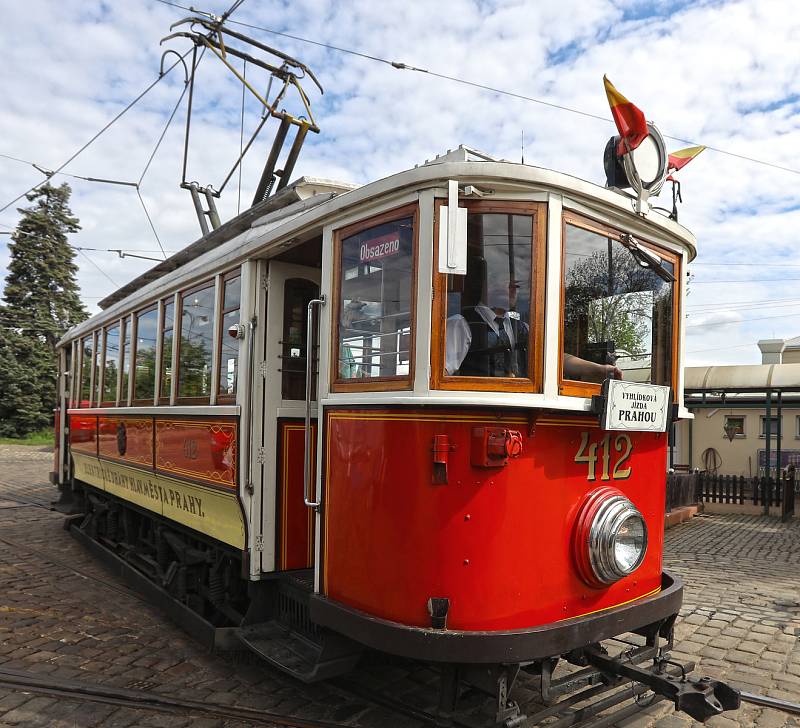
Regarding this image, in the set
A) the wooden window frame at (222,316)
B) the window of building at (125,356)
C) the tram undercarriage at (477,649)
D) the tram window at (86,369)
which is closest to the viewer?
the tram undercarriage at (477,649)

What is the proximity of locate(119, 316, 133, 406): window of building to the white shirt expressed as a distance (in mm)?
4566

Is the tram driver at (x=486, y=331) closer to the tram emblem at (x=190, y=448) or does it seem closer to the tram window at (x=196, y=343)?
the tram window at (x=196, y=343)

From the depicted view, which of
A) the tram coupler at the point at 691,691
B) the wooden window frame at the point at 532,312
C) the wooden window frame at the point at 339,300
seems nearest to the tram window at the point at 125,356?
the wooden window frame at the point at 339,300

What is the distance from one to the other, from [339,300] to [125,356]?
4.13m

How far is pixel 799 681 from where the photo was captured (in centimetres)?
451

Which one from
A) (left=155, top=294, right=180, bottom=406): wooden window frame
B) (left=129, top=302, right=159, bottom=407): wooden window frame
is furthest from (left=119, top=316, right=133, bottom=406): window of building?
(left=155, top=294, right=180, bottom=406): wooden window frame

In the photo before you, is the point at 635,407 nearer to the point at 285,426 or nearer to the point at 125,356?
the point at 285,426

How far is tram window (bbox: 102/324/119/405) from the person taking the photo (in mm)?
7398

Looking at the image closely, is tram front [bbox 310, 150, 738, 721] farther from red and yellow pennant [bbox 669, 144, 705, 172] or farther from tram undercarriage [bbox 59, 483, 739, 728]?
red and yellow pennant [bbox 669, 144, 705, 172]

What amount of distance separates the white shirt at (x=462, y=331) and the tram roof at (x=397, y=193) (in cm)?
59

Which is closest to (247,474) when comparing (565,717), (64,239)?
(565,717)

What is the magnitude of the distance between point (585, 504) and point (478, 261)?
132 centimetres

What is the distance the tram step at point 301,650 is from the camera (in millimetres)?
3627

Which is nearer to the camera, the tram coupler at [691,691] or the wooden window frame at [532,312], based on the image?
the tram coupler at [691,691]
